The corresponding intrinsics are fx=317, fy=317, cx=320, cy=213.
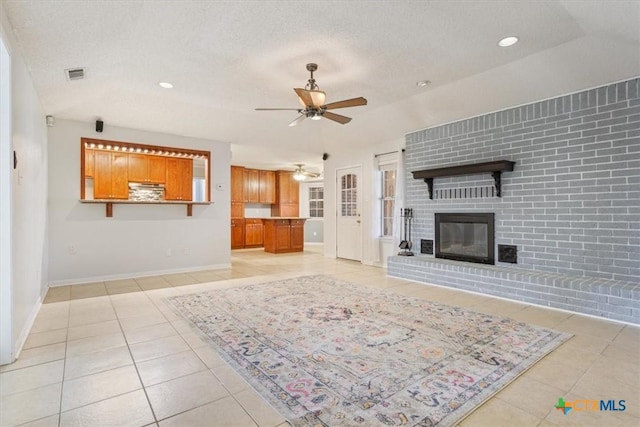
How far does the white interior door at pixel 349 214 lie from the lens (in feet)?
22.1

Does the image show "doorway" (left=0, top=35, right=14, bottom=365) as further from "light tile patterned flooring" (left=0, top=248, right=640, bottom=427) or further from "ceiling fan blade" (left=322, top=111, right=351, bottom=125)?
"ceiling fan blade" (left=322, top=111, right=351, bottom=125)

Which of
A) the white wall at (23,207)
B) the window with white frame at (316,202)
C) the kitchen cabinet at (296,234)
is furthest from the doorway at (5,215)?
the window with white frame at (316,202)

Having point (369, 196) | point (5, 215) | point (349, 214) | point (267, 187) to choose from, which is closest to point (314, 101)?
point (5, 215)

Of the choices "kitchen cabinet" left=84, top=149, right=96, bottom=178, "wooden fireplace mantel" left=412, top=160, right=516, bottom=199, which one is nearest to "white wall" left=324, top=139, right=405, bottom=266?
"wooden fireplace mantel" left=412, top=160, right=516, bottom=199

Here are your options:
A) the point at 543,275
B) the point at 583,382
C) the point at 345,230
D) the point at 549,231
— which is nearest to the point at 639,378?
the point at 583,382

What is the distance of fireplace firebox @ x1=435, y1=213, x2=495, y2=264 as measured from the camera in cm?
446

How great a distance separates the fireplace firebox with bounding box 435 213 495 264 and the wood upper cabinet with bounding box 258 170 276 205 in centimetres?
598

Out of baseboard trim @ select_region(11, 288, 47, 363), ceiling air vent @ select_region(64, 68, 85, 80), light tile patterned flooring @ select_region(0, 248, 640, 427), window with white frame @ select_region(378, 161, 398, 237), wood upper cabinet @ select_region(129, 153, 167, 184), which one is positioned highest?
ceiling air vent @ select_region(64, 68, 85, 80)

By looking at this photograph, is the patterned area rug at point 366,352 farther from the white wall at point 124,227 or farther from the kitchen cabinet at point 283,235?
the kitchen cabinet at point 283,235

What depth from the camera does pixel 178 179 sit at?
284 inches

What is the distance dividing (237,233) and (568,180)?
25.1 feet

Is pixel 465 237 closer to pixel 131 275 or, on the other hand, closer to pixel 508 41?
pixel 508 41

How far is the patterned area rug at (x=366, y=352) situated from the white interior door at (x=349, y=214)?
2.97 meters

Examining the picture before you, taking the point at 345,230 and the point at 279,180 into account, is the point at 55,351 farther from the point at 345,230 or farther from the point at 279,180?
the point at 279,180
